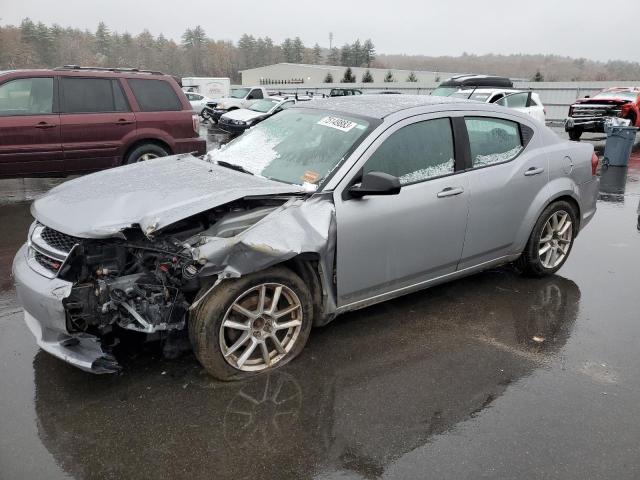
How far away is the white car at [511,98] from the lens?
14.2m

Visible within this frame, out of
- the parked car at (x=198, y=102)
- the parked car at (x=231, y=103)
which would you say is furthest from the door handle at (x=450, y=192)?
the parked car at (x=198, y=102)

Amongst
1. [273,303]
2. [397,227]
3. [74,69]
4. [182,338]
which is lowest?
[182,338]

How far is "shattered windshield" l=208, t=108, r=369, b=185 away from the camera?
3.78m

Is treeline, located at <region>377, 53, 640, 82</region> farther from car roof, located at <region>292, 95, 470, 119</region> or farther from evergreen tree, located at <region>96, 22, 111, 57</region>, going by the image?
car roof, located at <region>292, 95, 470, 119</region>

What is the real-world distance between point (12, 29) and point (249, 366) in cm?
10535

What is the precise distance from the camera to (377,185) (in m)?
3.43

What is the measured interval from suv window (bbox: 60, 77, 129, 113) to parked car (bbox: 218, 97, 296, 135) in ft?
33.2

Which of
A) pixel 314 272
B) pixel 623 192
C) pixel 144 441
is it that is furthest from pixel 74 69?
pixel 623 192

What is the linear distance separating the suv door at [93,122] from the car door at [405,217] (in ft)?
17.9

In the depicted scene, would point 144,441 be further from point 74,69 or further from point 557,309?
point 74,69

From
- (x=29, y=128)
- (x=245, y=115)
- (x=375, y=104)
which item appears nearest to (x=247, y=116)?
(x=245, y=115)

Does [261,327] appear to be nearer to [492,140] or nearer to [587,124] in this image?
[492,140]

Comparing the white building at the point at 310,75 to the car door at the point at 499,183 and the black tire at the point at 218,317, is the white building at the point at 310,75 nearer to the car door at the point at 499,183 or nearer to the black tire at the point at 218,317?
the car door at the point at 499,183

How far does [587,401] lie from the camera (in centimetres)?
322
